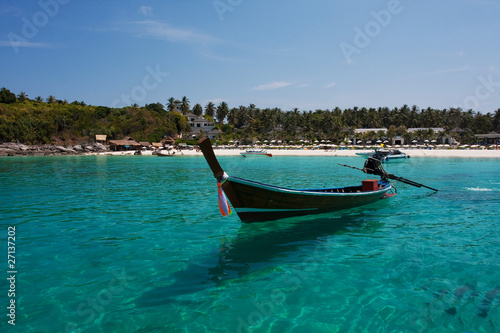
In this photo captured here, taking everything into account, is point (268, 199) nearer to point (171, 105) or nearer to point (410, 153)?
point (410, 153)

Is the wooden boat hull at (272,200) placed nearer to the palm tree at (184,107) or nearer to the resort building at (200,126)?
the resort building at (200,126)

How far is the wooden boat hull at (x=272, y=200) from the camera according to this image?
37.6 feet

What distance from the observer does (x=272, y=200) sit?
486 inches

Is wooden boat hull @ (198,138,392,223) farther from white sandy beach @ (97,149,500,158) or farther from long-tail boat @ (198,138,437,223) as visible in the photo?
white sandy beach @ (97,149,500,158)

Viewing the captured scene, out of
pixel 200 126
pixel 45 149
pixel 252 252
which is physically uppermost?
pixel 200 126

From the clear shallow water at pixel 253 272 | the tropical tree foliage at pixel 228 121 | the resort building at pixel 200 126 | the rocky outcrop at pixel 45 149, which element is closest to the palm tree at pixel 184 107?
the tropical tree foliage at pixel 228 121

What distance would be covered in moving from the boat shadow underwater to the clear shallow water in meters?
0.05

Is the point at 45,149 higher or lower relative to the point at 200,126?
lower

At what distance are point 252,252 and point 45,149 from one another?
87.7 m

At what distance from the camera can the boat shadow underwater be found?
7738 millimetres

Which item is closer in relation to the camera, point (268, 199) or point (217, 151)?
point (268, 199)

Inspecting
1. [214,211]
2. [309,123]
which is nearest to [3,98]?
[309,123]

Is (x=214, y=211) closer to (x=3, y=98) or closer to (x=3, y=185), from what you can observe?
(x=3, y=185)

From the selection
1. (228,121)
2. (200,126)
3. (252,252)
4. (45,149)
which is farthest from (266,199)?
(228,121)
